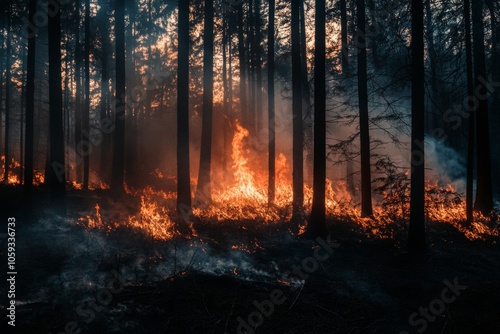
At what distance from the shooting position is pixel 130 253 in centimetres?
743

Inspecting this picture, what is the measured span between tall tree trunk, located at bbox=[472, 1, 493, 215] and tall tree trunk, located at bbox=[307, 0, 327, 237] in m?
7.45

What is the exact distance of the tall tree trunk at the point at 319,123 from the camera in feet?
31.2

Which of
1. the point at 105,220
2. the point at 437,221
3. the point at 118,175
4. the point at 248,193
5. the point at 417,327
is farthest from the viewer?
the point at 248,193

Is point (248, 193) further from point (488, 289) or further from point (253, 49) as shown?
point (488, 289)

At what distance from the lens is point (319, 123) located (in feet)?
31.4

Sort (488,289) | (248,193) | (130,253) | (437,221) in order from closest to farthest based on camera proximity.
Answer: (488,289) → (130,253) → (437,221) → (248,193)

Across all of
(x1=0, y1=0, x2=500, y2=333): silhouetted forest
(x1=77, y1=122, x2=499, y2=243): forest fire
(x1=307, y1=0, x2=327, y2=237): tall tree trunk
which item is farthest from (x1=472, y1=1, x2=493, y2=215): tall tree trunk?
(x1=307, y1=0, x2=327, y2=237): tall tree trunk

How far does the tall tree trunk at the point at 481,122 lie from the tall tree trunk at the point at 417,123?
249 inches

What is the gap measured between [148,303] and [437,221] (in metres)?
11.1

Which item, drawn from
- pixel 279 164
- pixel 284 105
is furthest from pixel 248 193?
pixel 284 105

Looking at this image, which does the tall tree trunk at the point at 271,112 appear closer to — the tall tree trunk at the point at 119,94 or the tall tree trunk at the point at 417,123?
the tall tree trunk at the point at 119,94

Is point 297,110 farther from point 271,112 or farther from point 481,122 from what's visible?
point 481,122

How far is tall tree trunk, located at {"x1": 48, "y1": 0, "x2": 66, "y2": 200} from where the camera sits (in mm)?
10641

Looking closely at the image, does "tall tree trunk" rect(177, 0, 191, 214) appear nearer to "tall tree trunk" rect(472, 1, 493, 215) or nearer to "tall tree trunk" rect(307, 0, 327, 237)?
"tall tree trunk" rect(307, 0, 327, 237)
